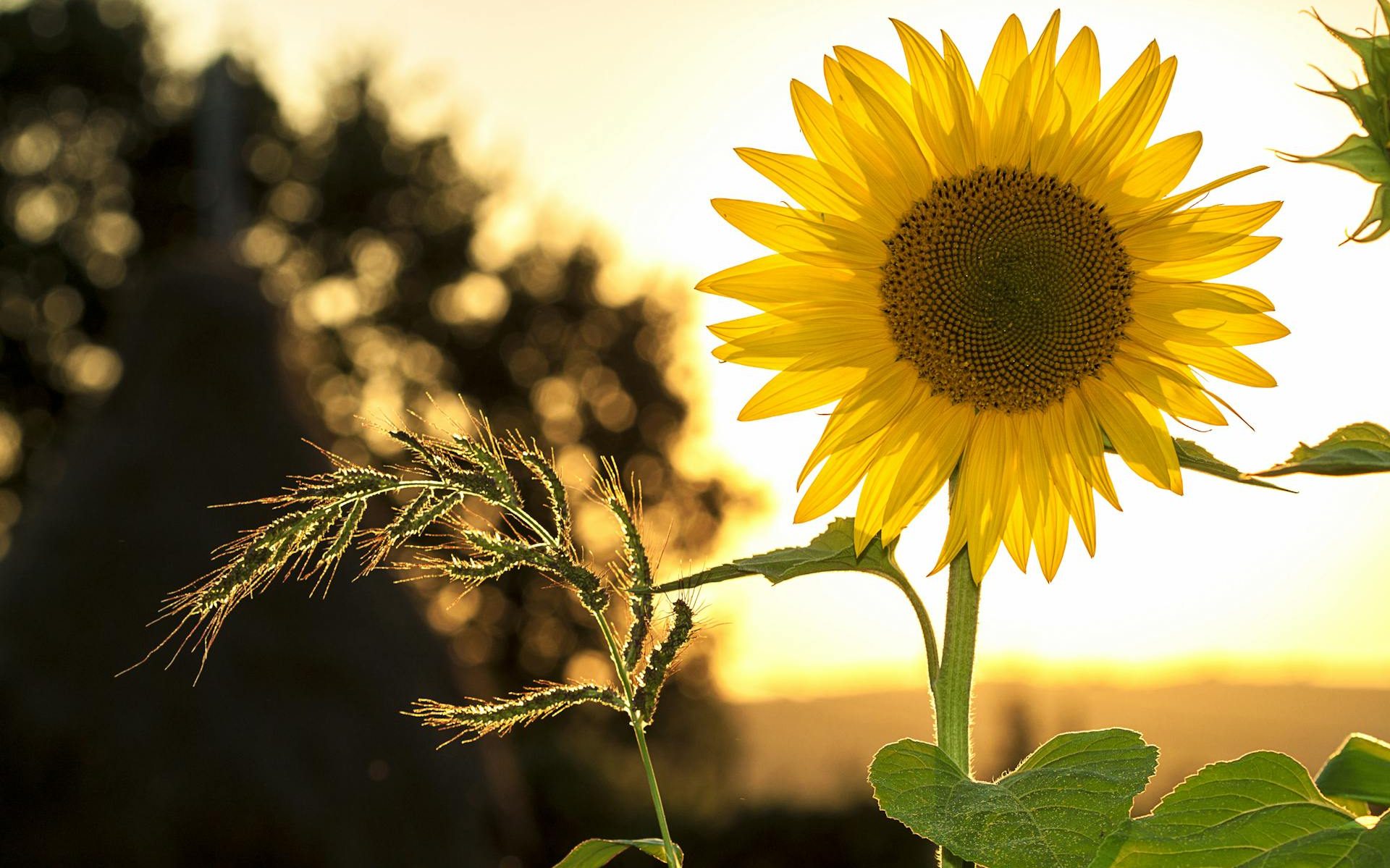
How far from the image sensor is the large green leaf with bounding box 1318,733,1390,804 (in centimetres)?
137

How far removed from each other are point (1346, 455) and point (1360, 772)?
0.35 m

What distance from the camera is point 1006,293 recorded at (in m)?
1.66

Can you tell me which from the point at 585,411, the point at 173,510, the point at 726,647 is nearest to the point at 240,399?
the point at 173,510

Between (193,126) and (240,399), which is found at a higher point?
(193,126)

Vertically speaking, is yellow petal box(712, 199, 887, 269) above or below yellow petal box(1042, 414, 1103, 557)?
above

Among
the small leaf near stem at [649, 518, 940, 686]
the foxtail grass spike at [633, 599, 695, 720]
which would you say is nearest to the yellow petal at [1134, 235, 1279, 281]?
the small leaf near stem at [649, 518, 940, 686]

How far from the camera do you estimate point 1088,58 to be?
4.99 feet

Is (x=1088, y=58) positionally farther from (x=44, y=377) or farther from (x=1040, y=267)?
(x=44, y=377)

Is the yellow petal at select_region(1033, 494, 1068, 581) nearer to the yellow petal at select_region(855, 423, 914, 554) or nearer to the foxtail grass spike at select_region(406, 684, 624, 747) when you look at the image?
the yellow petal at select_region(855, 423, 914, 554)

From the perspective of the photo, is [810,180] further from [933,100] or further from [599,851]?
[599,851]

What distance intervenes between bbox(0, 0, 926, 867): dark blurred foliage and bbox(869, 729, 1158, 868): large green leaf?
29 cm

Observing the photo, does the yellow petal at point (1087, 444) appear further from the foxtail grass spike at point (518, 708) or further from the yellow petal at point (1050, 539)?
the foxtail grass spike at point (518, 708)

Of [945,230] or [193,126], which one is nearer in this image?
[945,230]

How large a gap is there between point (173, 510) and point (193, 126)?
51.5 ft
